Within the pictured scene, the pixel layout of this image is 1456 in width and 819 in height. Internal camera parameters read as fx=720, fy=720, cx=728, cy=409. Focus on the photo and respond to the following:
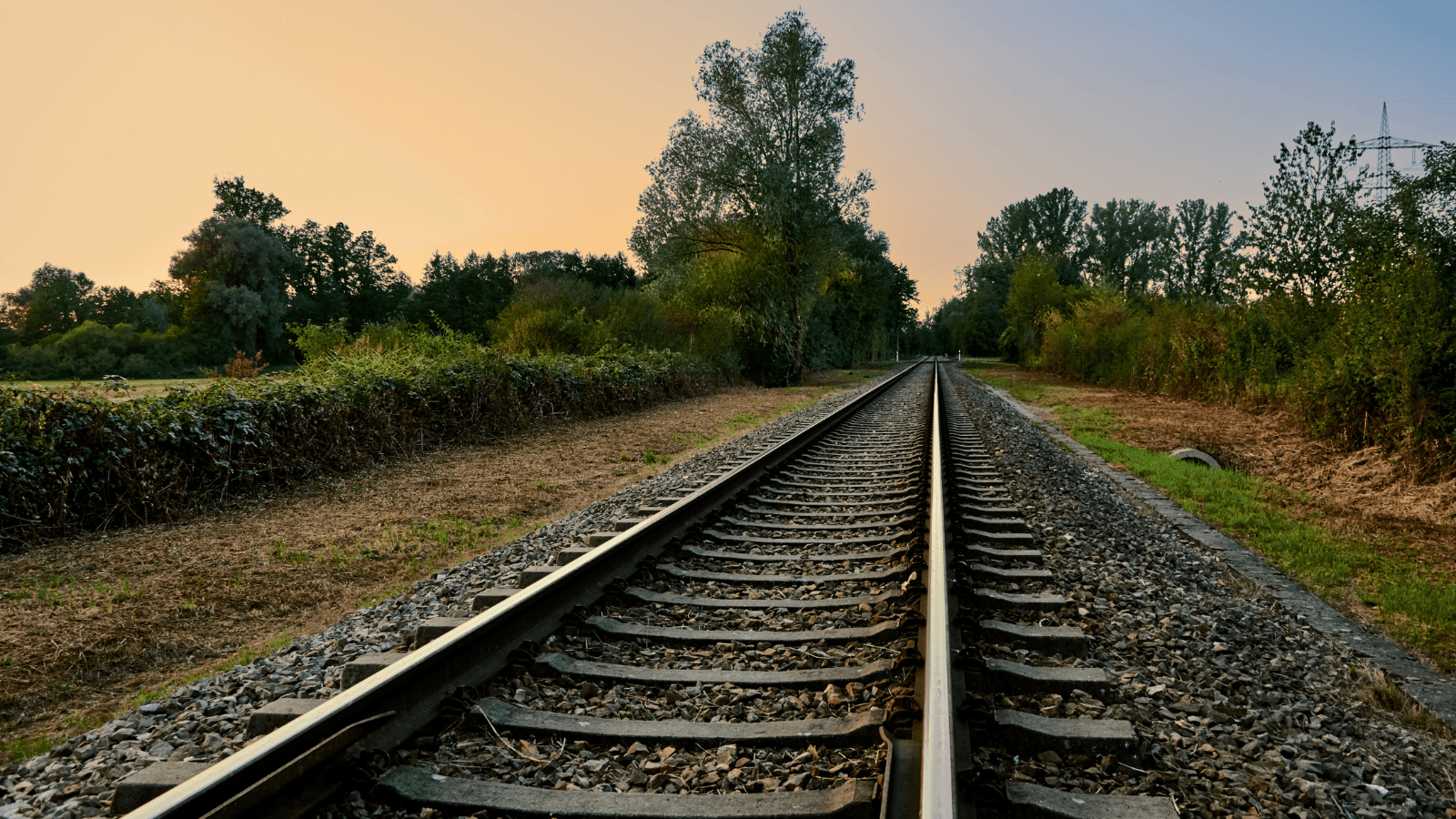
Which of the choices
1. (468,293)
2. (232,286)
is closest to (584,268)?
(468,293)

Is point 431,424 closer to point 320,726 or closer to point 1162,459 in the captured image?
point 320,726

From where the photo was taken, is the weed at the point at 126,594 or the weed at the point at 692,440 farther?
the weed at the point at 692,440

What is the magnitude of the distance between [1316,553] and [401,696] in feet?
18.4

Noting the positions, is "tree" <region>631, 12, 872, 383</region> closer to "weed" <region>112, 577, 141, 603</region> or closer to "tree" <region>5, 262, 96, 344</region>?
"weed" <region>112, 577, 141, 603</region>

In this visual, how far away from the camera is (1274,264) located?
40.3 feet

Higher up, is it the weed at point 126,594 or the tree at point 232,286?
the tree at point 232,286

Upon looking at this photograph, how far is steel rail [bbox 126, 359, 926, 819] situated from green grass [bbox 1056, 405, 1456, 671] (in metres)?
3.72

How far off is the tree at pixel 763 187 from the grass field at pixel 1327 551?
17281 mm

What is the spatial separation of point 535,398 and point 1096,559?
945 centimetres

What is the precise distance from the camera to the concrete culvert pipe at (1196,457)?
9117 millimetres

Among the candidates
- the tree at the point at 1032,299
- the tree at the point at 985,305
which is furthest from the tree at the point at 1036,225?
the tree at the point at 1032,299

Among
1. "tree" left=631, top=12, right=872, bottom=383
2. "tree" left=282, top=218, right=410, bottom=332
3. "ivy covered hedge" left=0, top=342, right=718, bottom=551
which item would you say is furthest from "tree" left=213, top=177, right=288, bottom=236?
"ivy covered hedge" left=0, top=342, right=718, bottom=551

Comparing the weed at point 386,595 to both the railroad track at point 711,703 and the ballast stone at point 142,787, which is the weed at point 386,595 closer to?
the railroad track at point 711,703

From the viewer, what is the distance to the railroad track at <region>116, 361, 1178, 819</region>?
1.71 metres
